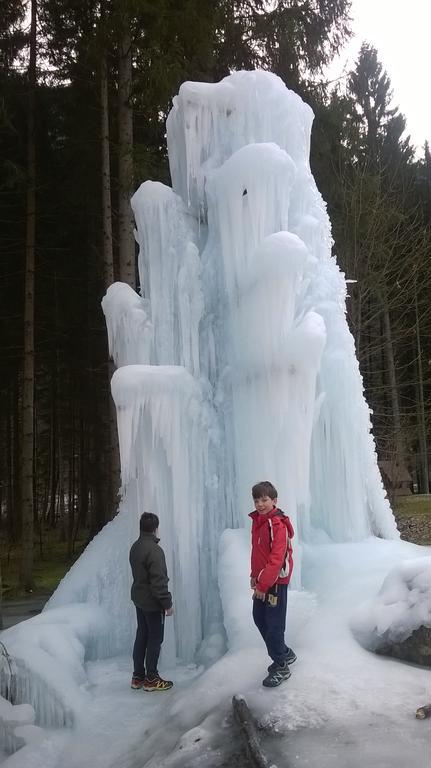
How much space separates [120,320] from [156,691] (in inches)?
162

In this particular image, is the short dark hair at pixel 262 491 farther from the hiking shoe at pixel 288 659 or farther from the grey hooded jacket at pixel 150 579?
the grey hooded jacket at pixel 150 579

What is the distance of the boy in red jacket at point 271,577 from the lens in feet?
13.9

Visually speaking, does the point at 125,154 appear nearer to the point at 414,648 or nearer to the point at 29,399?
the point at 29,399

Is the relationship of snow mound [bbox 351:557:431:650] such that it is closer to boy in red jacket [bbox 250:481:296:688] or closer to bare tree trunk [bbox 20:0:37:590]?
boy in red jacket [bbox 250:481:296:688]

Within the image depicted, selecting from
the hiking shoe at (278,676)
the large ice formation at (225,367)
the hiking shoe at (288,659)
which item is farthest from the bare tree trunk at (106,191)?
the hiking shoe at (278,676)

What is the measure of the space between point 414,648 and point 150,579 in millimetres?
2185

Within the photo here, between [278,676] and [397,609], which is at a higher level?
[397,609]

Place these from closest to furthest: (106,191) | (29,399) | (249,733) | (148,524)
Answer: (249,733) < (148,524) < (106,191) < (29,399)

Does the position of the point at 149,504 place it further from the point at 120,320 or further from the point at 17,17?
the point at 17,17

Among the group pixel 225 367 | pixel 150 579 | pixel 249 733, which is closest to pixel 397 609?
pixel 249 733

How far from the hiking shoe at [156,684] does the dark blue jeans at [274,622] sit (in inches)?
50.9

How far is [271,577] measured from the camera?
14.0 ft

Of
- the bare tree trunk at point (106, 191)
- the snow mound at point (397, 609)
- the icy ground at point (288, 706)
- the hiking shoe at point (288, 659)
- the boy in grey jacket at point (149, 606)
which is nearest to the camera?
the icy ground at point (288, 706)

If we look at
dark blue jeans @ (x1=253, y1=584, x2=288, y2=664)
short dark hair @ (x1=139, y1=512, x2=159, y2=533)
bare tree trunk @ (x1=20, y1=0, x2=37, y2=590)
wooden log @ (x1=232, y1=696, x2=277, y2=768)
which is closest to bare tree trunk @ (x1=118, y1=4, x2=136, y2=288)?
bare tree trunk @ (x1=20, y1=0, x2=37, y2=590)
